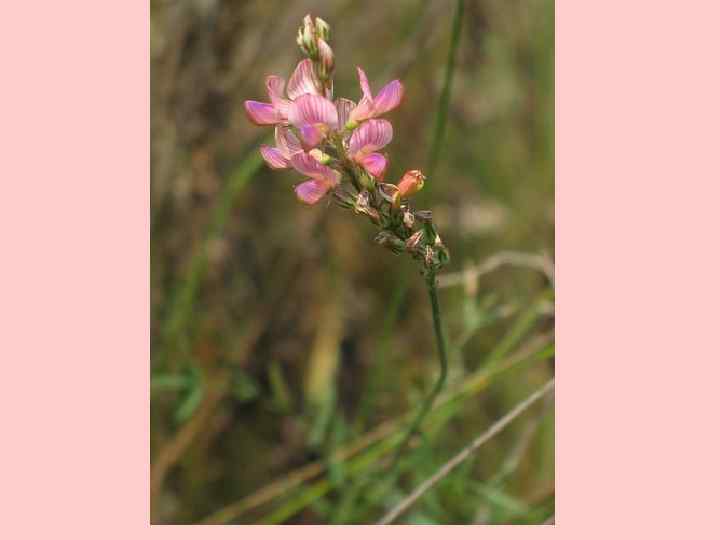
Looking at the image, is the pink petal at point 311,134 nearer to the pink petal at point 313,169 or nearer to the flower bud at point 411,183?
the pink petal at point 313,169

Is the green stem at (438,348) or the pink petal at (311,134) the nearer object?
the pink petal at (311,134)

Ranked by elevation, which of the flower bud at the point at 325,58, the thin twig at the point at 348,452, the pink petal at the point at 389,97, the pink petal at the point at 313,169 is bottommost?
the thin twig at the point at 348,452

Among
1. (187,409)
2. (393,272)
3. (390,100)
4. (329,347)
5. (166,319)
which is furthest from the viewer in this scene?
(393,272)

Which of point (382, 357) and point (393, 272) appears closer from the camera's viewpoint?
point (382, 357)

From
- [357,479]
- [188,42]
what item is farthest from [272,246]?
[357,479]

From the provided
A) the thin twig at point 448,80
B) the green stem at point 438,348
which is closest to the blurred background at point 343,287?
the thin twig at point 448,80

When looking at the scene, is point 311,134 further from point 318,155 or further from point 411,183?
point 411,183

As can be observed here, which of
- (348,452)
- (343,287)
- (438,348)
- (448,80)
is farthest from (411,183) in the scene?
(343,287)

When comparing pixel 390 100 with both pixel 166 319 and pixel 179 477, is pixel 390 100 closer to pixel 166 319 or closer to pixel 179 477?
pixel 166 319
